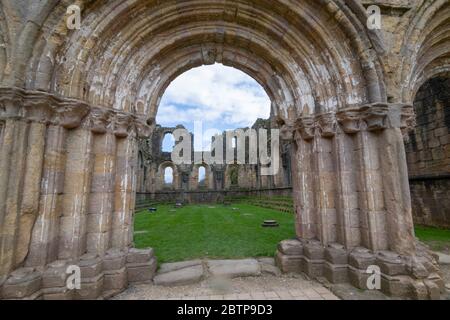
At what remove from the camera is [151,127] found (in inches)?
170

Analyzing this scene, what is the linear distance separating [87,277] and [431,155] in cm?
1060

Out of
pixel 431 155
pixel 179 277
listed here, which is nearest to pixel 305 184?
pixel 179 277

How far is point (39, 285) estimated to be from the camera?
9.65 feet

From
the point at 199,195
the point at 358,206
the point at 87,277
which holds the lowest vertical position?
the point at 87,277

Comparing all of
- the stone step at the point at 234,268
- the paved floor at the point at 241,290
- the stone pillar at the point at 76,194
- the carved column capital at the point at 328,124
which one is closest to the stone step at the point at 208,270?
the stone step at the point at 234,268

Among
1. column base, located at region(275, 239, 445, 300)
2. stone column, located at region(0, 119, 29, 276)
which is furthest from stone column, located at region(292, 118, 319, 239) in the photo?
stone column, located at region(0, 119, 29, 276)

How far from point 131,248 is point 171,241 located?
2.48 metres

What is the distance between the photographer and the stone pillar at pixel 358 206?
336 cm

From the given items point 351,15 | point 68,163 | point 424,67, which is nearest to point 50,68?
point 68,163

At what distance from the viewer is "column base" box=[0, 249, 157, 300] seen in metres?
2.79

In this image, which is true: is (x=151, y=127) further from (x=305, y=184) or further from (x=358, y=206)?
(x=358, y=206)

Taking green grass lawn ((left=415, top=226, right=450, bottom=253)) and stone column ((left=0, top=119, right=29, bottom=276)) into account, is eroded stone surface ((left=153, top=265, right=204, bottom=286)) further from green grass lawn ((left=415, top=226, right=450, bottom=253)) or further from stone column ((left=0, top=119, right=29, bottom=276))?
green grass lawn ((left=415, top=226, right=450, bottom=253))

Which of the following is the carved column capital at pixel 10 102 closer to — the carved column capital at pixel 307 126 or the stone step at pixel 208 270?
the stone step at pixel 208 270
